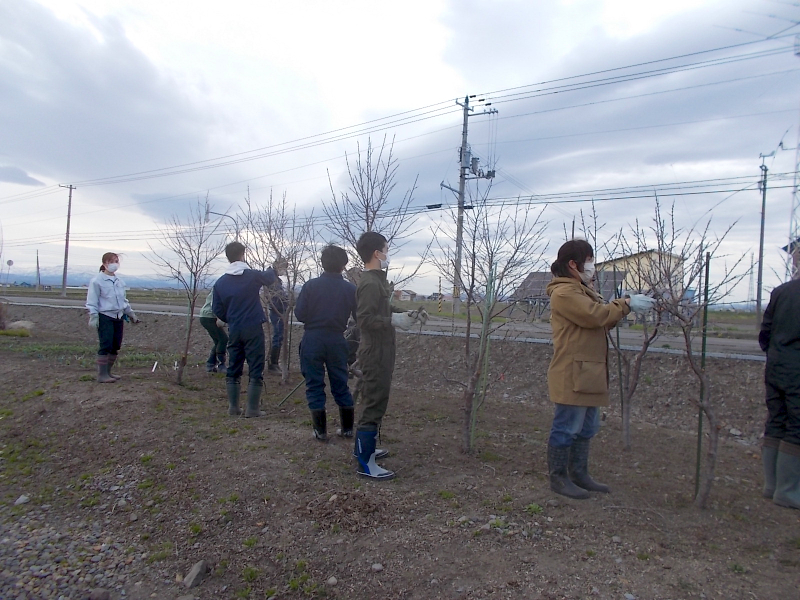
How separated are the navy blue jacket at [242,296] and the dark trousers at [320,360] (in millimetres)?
1138

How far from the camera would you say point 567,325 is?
3.62 m

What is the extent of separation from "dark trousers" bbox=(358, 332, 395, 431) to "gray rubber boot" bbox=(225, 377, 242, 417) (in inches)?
90.3

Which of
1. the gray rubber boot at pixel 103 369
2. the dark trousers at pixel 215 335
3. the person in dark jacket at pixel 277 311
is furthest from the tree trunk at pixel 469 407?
the gray rubber boot at pixel 103 369

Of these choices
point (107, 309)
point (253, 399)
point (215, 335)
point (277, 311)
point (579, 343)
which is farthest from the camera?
point (215, 335)

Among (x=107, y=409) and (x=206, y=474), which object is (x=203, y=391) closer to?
(x=107, y=409)

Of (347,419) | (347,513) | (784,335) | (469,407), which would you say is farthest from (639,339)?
(347,513)

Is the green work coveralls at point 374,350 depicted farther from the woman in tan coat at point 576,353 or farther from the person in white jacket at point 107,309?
the person in white jacket at point 107,309

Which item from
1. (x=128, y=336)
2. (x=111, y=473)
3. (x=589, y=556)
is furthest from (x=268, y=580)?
(x=128, y=336)

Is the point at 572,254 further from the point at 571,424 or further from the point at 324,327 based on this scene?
the point at 324,327

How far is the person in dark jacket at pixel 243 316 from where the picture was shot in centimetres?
573

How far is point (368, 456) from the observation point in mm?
4141

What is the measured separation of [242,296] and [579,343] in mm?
3469

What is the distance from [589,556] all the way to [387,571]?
1.08 m

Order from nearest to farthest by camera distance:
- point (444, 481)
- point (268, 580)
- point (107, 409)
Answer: point (268, 580), point (444, 481), point (107, 409)
